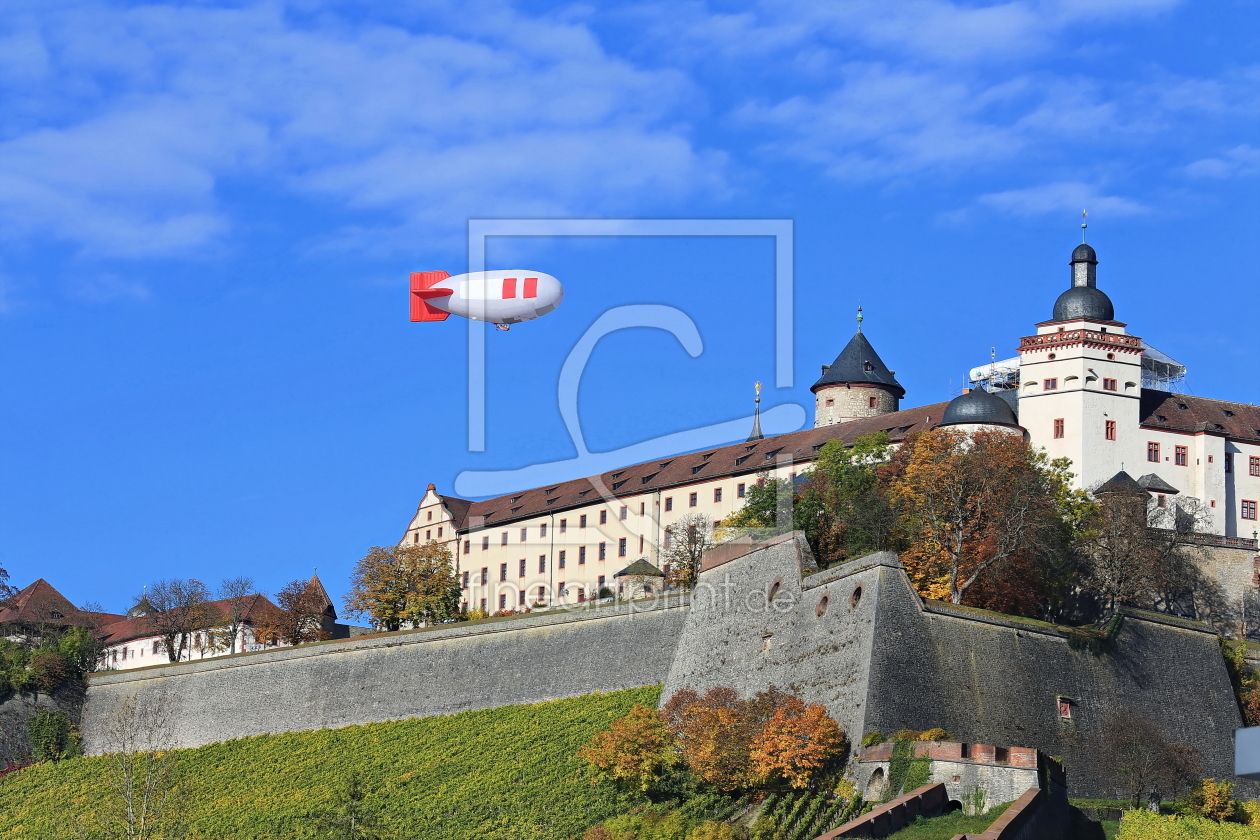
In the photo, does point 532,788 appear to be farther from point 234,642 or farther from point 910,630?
point 234,642

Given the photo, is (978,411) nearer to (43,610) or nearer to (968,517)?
(968,517)

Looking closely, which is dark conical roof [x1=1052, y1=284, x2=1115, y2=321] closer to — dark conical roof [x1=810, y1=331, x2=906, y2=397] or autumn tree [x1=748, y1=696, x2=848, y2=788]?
dark conical roof [x1=810, y1=331, x2=906, y2=397]

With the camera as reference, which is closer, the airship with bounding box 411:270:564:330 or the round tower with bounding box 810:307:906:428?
the airship with bounding box 411:270:564:330

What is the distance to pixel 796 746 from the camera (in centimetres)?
5022

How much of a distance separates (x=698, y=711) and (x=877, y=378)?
4082 cm

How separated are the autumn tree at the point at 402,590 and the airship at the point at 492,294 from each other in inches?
989

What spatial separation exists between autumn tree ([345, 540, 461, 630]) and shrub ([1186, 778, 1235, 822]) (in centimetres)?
4130

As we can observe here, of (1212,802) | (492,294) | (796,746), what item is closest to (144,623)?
(492,294)

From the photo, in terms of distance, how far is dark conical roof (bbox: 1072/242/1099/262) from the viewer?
249 feet

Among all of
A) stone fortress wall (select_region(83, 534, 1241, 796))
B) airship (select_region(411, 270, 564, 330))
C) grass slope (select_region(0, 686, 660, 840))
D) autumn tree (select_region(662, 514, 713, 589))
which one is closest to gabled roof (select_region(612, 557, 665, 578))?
autumn tree (select_region(662, 514, 713, 589))

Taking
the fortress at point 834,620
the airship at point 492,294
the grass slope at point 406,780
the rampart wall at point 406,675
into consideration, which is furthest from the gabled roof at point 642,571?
the airship at point 492,294

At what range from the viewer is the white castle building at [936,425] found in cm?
7306

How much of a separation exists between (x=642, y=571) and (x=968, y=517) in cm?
2266

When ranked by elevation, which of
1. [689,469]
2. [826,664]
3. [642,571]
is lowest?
[826,664]
